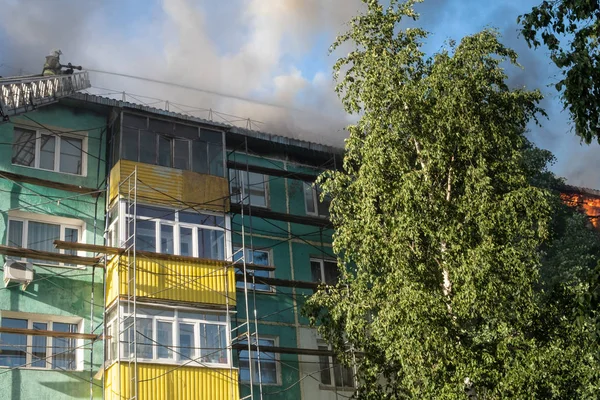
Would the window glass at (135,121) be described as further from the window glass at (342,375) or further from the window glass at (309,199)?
the window glass at (342,375)

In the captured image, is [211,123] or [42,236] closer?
[42,236]

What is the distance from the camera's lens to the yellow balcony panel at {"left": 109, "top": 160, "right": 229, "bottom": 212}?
24016 millimetres

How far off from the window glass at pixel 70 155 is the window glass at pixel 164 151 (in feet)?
8.10

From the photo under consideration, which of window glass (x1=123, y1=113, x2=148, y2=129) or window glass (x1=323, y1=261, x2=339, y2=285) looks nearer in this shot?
window glass (x1=123, y1=113, x2=148, y2=129)

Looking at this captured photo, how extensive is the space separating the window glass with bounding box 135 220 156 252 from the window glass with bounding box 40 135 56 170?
11.6ft

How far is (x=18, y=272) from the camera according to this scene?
872 inches

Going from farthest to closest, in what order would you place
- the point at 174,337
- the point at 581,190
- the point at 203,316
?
the point at 581,190, the point at 203,316, the point at 174,337

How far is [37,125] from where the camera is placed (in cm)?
2483

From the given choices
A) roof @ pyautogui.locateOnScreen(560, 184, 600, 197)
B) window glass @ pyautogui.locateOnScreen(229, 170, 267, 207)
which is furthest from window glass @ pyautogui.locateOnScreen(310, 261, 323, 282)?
roof @ pyautogui.locateOnScreen(560, 184, 600, 197)

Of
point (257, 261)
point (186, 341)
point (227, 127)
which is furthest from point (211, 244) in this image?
point (227, 127)

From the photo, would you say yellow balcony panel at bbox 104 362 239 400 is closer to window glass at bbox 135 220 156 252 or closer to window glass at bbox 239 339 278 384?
window glass at bbox 239 339 278 384

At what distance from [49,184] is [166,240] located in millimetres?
3775

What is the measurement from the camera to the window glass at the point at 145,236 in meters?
23.4

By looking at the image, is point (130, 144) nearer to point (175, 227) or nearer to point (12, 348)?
point (175, 227)
